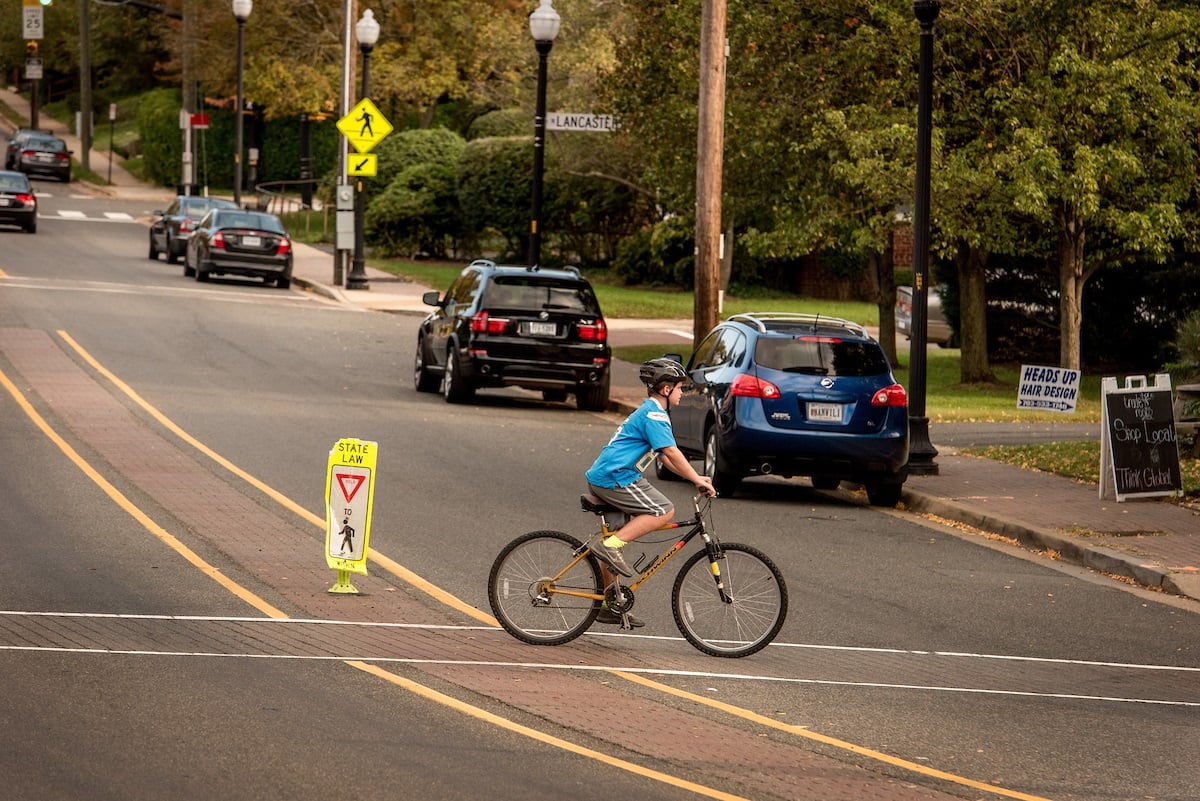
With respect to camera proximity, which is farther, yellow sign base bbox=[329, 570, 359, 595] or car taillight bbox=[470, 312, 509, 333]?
car taillight bbox=[470, 312, 509, 333]

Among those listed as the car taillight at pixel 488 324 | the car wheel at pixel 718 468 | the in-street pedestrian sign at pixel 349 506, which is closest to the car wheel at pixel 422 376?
the car taillight at pixel 488 324

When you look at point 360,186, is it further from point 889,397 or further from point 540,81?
point 889,397

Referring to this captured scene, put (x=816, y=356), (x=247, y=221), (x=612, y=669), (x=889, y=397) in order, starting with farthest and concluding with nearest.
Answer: (x=247, y=221) < (x=816, y=356) < (x=889, y=397) < (x=612, y=669)

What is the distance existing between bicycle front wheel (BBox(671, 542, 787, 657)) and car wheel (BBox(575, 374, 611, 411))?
1319cm

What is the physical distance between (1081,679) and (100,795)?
5.66m

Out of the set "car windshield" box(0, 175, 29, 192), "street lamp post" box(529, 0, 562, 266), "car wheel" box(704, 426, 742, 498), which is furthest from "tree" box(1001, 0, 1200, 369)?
"car windshield" box(0, 175, 29, 192)

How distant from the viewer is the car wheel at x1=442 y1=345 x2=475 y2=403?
2359 centimetres

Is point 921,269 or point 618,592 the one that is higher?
point 921,269

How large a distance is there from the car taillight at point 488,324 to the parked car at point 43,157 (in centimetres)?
5452

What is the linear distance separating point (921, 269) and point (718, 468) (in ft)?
11.0

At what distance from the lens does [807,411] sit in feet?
55.7

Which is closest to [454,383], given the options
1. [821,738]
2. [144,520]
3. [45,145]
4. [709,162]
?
[709,162]

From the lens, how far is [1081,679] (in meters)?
10.5

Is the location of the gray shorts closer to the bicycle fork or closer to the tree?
the bicycle fork
